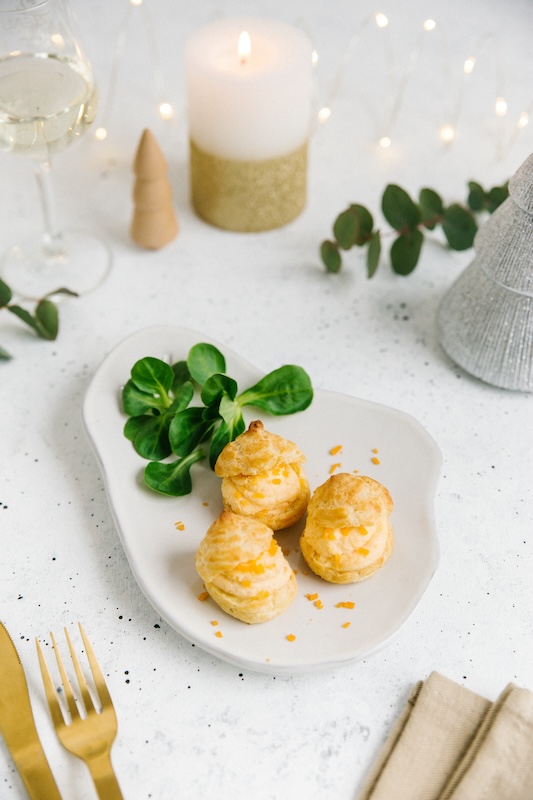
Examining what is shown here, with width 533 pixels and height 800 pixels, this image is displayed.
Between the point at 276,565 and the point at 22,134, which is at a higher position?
the point at 22,134

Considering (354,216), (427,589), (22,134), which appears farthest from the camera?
(354,216)

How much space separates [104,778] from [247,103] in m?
0.82

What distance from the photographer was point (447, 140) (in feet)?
4.58

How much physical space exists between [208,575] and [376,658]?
0.19 metres

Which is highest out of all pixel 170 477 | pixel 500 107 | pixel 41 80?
pixel 41 80

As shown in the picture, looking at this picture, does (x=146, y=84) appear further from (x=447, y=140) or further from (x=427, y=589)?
(x=427, y=589)

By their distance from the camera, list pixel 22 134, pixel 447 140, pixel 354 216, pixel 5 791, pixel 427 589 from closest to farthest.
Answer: pixel 5 791
pixel 427 589
pixel 22 134
pixel 354 216
pixel 447 140

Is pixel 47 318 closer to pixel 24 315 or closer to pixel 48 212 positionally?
pixel 24 315

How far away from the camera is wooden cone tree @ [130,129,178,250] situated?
113cm

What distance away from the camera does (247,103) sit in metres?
1.10

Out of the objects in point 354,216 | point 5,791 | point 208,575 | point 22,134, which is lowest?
point 5,791

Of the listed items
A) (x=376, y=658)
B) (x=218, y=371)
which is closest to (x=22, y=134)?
(x=218, y=371)

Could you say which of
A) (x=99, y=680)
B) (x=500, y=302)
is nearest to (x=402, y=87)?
(x=500, y=302)

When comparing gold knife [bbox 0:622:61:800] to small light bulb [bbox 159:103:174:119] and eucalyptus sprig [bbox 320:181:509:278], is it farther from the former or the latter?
small light bulb [bbox 159:103:174:119]
